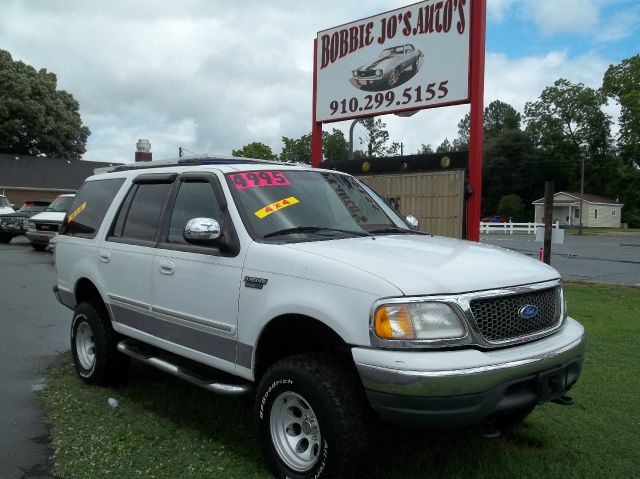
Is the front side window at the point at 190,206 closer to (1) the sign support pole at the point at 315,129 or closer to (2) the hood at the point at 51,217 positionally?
(1) the sign support pole at the point at 315,129

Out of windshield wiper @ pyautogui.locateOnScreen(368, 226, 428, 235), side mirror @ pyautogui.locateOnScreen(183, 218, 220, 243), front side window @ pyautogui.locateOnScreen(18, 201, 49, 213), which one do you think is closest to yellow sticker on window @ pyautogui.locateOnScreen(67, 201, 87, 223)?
side mirror @ pyautogui.locateOnScreen(183, 218, 220, 243)

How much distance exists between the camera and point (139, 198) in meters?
5.14

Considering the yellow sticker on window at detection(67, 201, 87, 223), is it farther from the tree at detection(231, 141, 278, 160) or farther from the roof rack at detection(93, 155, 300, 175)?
the tree at detection(231, 141, 278, 160)

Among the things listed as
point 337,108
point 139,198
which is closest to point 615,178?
point 337,108

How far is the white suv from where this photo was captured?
10.0 feet

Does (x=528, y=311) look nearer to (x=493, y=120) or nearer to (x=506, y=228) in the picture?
(x=506, y=228)

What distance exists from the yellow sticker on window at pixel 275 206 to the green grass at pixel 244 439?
1597 millimetres

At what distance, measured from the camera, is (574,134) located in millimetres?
80438

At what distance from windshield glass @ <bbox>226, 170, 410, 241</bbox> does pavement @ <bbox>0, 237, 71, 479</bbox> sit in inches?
82.6

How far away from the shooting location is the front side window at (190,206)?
172 inches

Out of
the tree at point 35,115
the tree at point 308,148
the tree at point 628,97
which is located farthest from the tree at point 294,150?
the tree at point 628,97

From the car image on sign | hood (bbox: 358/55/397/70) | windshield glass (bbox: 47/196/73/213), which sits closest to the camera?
the car image on sign

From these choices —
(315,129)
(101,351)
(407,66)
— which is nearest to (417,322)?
(101,351)

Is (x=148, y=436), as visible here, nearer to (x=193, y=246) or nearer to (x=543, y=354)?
(x=193, y=246)
